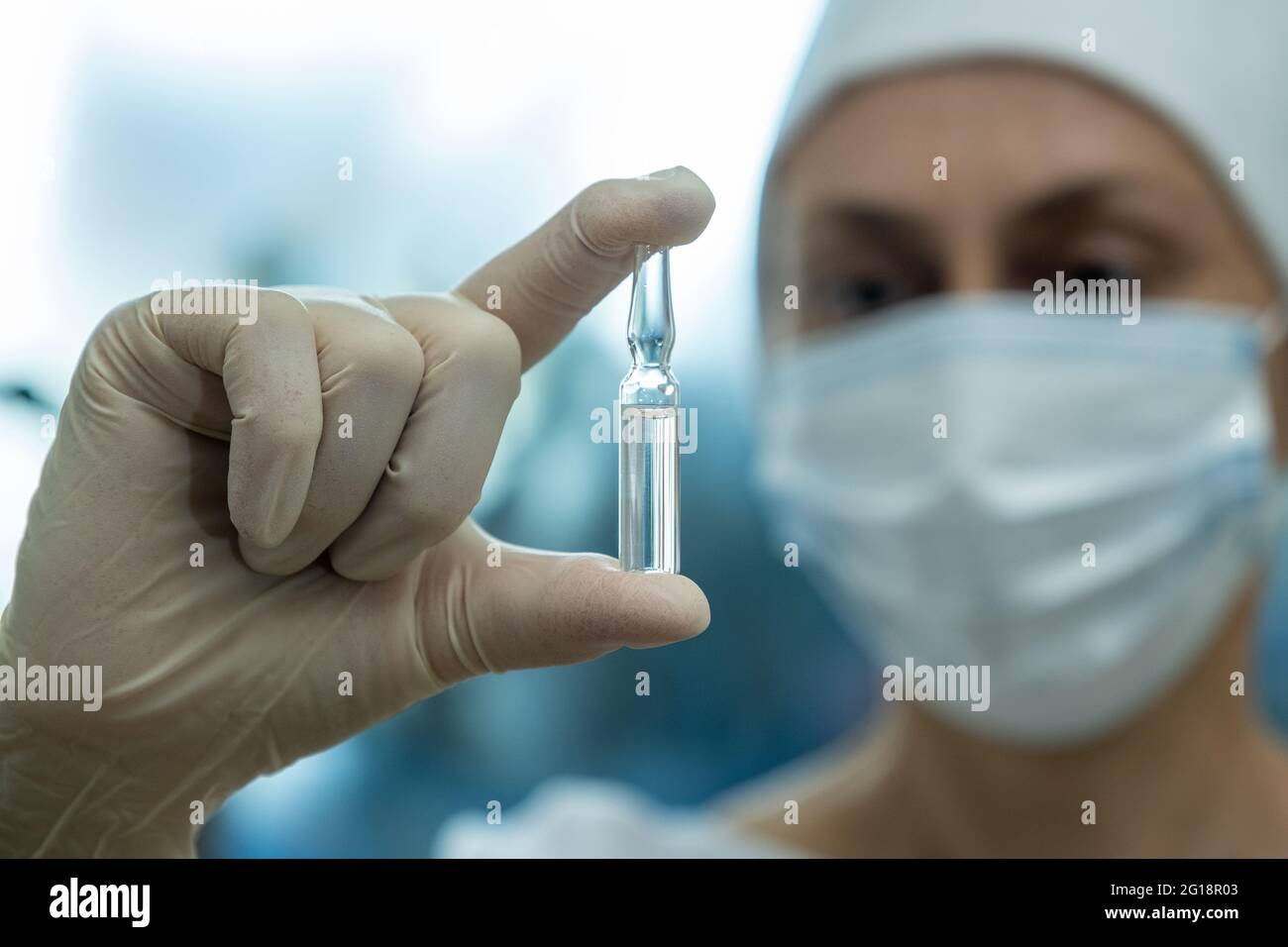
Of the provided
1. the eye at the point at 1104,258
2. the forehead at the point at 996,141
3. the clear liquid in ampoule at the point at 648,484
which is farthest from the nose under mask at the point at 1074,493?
the clear liquid in ampoule at the point at 648,484

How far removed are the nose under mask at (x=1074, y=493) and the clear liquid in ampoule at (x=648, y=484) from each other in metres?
0.74

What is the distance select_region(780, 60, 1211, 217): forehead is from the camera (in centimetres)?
142

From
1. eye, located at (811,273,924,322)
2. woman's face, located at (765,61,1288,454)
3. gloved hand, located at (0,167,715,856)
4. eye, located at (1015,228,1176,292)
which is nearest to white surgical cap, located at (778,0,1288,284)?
woman's face, located at (765,61,1288,454)

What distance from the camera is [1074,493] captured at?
4.76 ft

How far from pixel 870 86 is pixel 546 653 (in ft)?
3.55

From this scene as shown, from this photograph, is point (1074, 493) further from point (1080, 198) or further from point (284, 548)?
point (284, 548)

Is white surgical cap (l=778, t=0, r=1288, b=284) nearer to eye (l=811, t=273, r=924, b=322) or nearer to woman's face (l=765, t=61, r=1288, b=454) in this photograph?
woman's face (l=765, t=61, r=1288, b=454)

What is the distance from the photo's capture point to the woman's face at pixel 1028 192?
1.42 meters

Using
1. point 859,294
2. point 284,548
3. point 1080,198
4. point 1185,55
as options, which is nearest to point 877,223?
point 859,294

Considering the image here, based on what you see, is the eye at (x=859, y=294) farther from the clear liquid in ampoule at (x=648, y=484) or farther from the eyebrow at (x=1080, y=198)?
the clear liquid in ampoule at (x=648, y=484)

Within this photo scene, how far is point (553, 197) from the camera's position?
2.24 m

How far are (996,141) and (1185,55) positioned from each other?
28cm

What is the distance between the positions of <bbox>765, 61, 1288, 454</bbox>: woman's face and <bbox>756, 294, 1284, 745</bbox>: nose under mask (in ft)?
0.17
